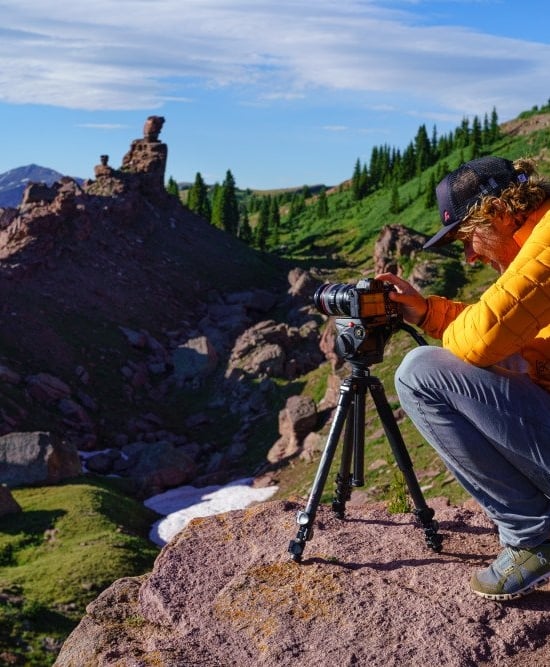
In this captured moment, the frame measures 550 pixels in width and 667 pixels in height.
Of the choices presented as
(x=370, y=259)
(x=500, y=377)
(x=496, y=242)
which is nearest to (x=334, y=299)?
(x=496, y=242)

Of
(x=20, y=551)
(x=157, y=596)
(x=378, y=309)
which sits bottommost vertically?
(x=20, y=551)

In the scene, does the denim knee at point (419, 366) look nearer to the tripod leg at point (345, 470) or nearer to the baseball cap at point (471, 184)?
the baseball cap at point (471, 184)

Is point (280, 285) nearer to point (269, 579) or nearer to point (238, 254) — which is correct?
point (238, 254)

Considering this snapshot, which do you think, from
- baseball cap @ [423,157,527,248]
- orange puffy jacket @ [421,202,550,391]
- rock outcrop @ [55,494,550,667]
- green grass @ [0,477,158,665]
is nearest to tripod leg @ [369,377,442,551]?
rock outcrop @ [55,494,550,667]

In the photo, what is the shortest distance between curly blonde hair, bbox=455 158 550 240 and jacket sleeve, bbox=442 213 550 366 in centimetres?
24

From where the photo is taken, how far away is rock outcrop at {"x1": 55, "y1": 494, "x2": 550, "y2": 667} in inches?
188

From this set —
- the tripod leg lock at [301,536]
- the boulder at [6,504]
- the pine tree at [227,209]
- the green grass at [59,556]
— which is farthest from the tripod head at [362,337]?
the pine tree at [227,209]

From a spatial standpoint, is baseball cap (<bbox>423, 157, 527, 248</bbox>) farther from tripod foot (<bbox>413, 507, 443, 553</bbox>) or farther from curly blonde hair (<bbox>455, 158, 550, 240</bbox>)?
tripod foot (<bbox>413, 507, 443, 553</bbox>)

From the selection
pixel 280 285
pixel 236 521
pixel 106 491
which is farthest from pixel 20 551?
pixel 280 285

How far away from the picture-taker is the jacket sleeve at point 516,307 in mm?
4328

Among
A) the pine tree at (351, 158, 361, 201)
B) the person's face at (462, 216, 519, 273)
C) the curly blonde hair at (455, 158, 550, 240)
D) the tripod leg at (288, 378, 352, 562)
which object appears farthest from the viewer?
the pine tree at (351, 158, 361, 201)

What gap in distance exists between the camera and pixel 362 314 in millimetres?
5457

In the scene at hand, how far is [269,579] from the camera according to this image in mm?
5754

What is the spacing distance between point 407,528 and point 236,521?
1.59 m
